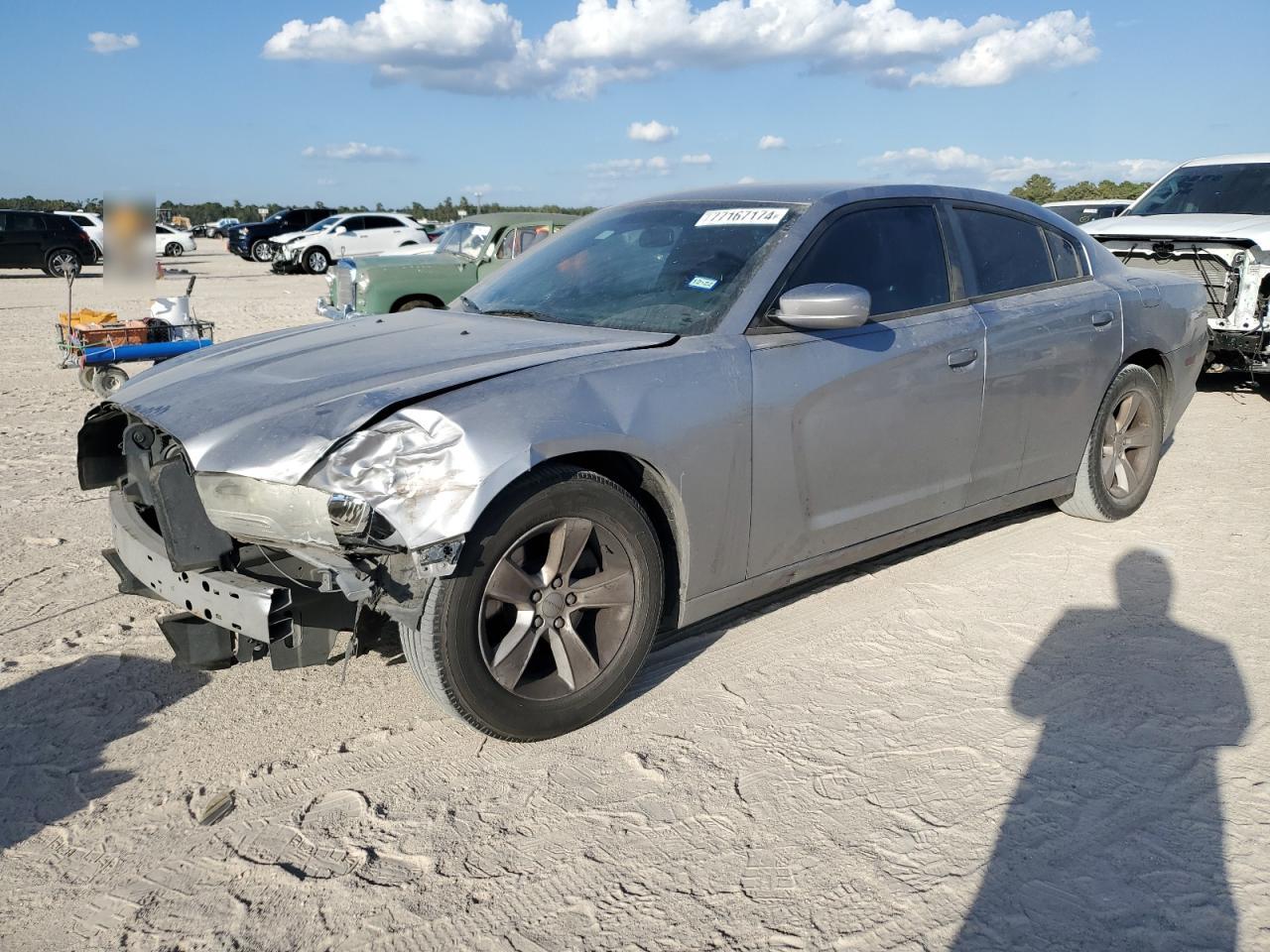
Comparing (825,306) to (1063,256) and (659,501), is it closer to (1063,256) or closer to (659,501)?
(659,501)

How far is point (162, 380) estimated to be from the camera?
3588mm

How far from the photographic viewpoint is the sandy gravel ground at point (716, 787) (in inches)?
96.3

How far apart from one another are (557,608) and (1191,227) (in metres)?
7.78

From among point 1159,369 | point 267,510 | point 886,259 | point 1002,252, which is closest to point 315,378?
point 267,510

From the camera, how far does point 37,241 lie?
25.2 meters

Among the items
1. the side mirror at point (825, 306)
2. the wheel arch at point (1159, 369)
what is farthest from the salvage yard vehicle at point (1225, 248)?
the side mirror at point (825, 306)

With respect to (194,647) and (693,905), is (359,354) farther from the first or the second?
(693,905)

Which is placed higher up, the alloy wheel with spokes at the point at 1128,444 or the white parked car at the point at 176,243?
the white parked car at the point at 176,243

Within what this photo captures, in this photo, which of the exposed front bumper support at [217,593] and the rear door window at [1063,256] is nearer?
the exposed front bumper support at [217,593]

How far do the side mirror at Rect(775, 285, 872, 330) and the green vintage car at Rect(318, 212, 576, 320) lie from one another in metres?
7.20

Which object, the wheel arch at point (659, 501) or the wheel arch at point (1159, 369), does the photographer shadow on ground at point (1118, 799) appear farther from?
the wheel arch at point (1159, 369)

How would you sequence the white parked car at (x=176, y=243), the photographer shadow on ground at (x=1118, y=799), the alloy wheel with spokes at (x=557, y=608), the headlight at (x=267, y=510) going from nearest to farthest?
1. the photographer shadow on ground at (x=1118, y=799)
2. the headlight at (x=267, y=510)
3. the alloy wheel with spokes at (x=557, y=608)
4. the white parked car at (x=176, y=243)

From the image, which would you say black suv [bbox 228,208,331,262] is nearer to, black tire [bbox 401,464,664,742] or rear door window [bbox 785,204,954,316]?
rear door window [bbox 785,204,954,316]

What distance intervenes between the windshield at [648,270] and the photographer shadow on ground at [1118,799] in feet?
5.88
